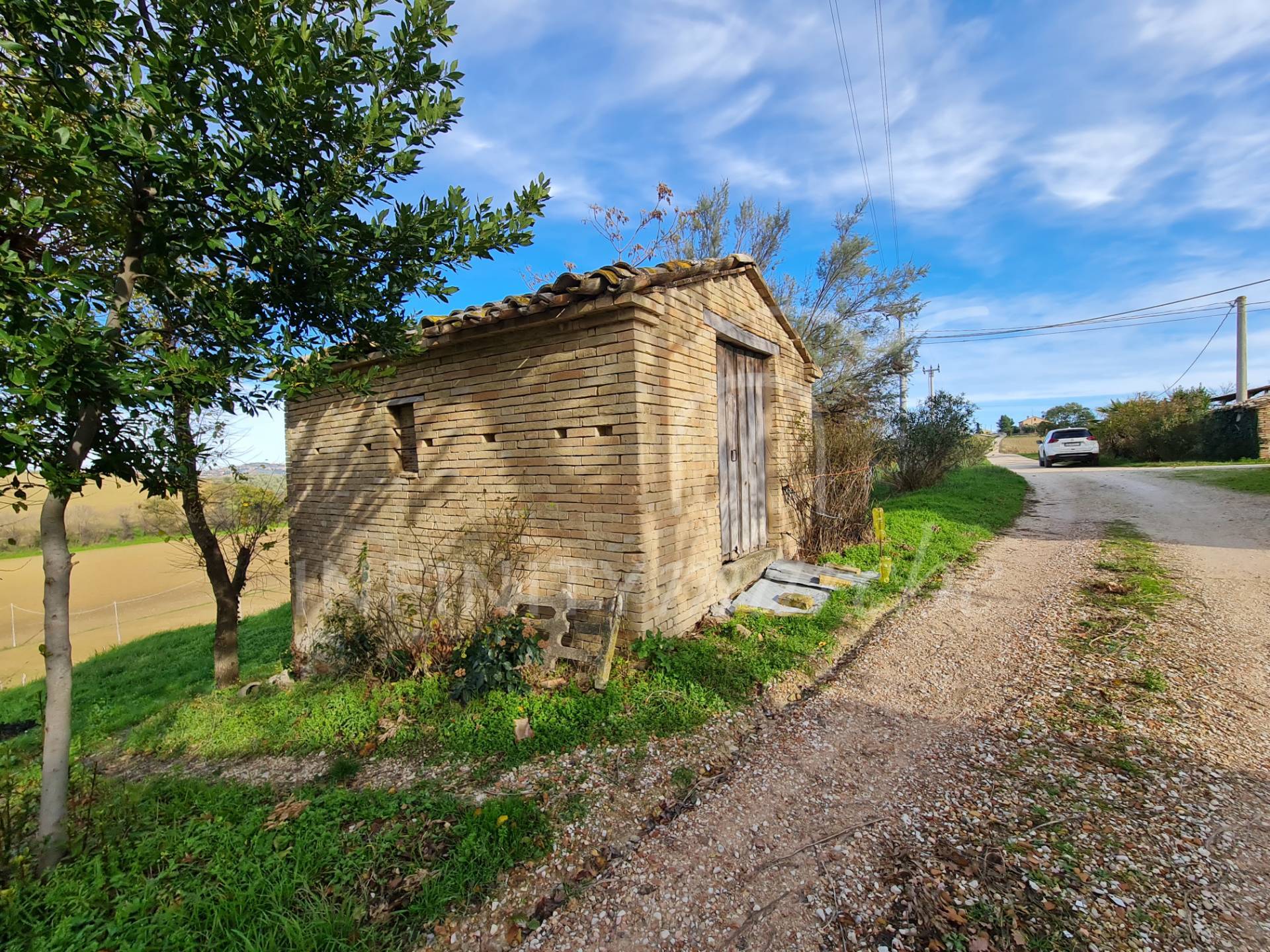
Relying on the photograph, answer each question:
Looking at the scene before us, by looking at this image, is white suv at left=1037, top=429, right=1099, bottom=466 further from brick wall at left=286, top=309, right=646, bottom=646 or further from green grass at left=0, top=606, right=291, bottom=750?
green grass at left=0, top=606, right=291, bottom=750

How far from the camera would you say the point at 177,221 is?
243 cm

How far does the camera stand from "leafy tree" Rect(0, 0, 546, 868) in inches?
77.2

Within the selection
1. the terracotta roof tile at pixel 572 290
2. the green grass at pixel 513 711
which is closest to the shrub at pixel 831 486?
the green grass at pixel 513 711

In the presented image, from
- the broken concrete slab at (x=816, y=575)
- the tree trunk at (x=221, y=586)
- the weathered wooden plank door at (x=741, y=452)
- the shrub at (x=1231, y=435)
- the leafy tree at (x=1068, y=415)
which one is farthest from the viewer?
the leafy tree at (x=1068, y=415)

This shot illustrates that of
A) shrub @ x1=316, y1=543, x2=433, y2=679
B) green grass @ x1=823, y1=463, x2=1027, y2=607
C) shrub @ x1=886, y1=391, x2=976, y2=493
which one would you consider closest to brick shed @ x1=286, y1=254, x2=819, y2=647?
shrub @ x1=316, y1=543, x2=433, y2=679

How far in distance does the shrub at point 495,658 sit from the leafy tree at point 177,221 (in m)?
2.23

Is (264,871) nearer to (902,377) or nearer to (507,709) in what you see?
(507,709)

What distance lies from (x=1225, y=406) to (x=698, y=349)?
26437mm

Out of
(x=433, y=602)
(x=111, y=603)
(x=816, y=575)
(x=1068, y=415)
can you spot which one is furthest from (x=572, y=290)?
(x=1068, y=415)

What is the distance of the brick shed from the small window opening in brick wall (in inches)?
0.8

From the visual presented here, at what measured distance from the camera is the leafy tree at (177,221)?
1962 mm

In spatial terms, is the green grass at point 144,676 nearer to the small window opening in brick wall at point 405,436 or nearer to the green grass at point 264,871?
the green grass at point 264,871

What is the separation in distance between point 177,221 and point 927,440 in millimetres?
16247

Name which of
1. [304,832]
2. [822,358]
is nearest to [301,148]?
[304,832]
